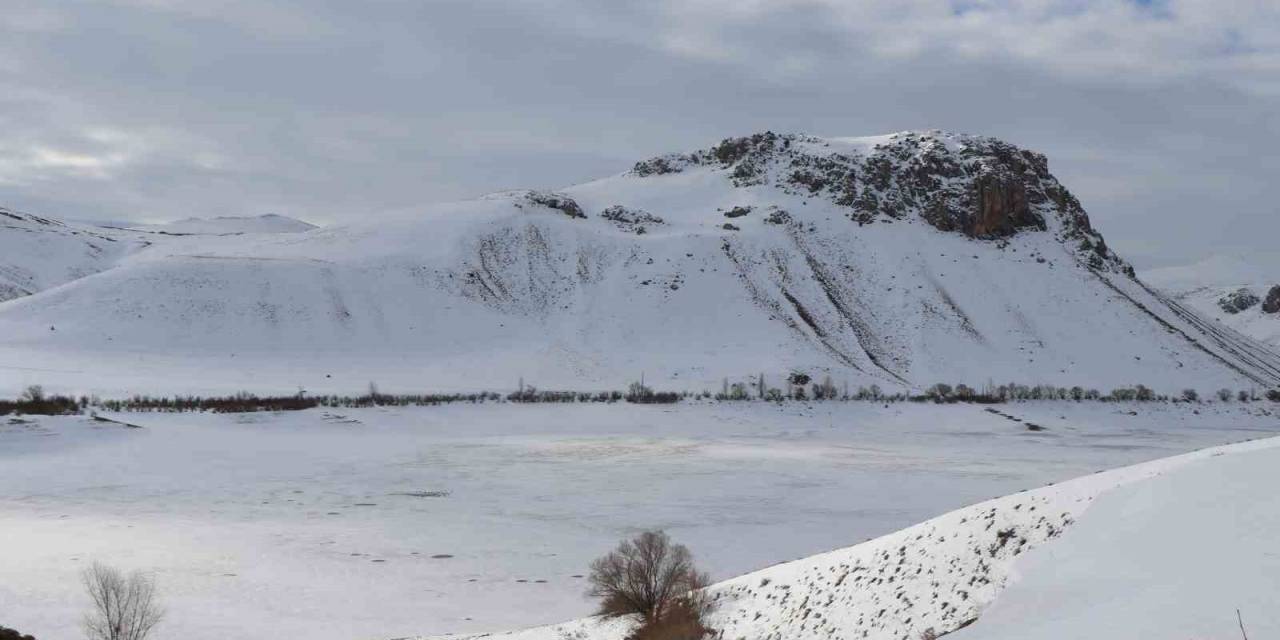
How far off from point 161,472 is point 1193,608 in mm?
66639

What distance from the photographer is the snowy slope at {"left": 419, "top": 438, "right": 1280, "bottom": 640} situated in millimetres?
13469

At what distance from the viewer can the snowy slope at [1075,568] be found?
13469 mm

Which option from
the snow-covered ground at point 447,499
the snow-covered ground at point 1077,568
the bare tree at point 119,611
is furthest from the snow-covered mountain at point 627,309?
the snow-covered ground at point 1077,568

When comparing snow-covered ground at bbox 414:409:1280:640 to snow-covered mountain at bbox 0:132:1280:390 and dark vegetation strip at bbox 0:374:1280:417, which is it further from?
snow-covered mountain at bbox 0:132:1280:390

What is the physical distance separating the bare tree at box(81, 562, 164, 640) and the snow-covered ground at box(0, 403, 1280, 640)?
0.79 metres

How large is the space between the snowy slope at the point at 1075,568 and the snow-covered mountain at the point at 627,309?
9779 centimetres

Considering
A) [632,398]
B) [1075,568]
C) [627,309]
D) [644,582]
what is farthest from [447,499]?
[627,309]

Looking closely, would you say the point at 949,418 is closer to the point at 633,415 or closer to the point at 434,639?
the point at 633,415

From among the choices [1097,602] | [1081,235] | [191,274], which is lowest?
[1097,602]

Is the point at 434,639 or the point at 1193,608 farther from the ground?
the point at 1193,608

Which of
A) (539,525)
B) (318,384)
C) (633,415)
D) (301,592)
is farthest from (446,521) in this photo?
(318,384)

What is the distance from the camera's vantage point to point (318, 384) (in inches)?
4486

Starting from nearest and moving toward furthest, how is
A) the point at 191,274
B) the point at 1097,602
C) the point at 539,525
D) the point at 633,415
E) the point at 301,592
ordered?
the point at 1097,602 → the point at 301,592 → the point at 539,525 → the point at 633,415 → the point at 191,274

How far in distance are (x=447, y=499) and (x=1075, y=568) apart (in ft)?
148
